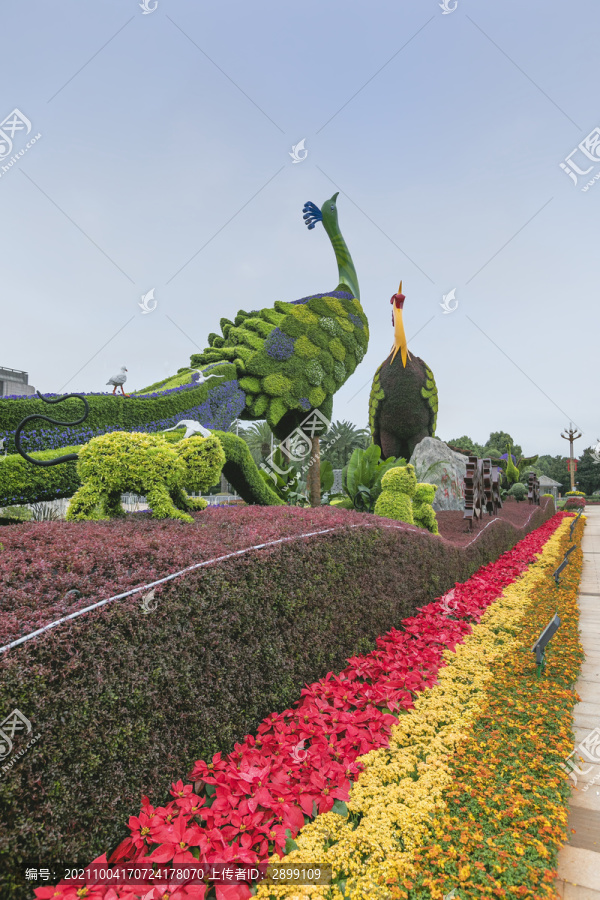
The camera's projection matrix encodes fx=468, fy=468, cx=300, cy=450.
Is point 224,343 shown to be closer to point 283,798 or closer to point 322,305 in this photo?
point 322,305

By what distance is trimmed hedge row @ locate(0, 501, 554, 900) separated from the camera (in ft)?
5.29

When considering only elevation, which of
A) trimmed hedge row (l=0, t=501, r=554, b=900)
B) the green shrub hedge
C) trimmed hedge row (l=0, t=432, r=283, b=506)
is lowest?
trimmed hedge row (l=0, t=501, r=554, b=900)

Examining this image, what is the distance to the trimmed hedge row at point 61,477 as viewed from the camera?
4.79 m

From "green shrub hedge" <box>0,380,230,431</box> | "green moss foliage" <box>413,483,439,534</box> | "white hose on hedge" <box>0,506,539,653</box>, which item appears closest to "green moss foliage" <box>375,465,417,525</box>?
"green moss foliage" <box>413,483,439,534</box>

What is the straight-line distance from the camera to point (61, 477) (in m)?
5.23

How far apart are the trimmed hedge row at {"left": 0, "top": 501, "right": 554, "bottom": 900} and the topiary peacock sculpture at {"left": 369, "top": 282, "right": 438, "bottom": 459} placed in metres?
11.4

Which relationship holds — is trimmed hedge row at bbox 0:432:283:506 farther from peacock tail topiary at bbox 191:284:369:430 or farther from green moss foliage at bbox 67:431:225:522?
peacock tail topiary at bbox 191:284:369:430

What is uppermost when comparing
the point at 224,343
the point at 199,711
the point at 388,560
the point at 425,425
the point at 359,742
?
the point at 224,343

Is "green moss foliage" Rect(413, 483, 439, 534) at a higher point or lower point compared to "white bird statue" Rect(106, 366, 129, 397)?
lower

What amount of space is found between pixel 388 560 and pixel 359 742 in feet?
6.27

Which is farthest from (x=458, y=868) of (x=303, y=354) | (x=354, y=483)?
(x=303, y=354)

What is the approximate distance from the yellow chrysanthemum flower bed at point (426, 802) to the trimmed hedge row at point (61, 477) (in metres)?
3.03

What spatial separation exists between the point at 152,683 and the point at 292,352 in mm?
7893

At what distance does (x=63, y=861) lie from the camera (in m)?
1.66
